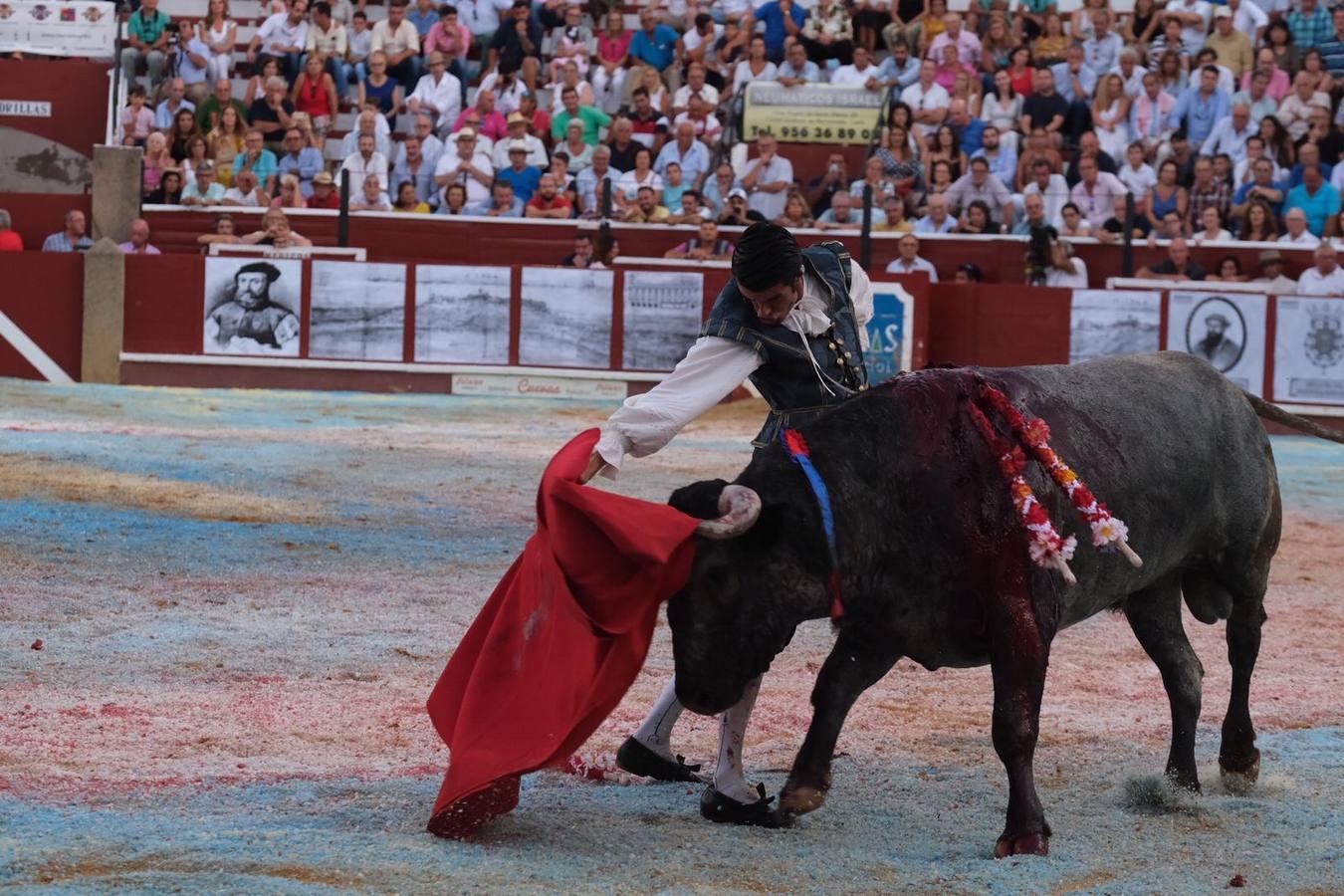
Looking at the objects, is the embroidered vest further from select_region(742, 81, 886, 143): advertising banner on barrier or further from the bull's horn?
select_region(742, 81, 886, 143): advertising banner on barrier

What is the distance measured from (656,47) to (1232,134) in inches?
Result: 210

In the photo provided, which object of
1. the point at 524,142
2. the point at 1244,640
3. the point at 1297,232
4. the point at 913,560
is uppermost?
the point at 524,142

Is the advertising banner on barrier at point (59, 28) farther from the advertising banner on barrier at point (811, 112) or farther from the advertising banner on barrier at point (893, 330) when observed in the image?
the advertising banner on barrier at point (893, 330)

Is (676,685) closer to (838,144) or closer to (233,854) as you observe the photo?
(233,854)

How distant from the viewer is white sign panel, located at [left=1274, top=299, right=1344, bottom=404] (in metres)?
14.6

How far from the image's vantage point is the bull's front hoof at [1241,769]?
15.0 feet

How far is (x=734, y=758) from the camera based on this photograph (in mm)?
4082

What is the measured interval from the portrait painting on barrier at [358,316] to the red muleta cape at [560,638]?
11695 millimetres

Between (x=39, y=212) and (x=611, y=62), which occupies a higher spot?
(x=611, y=62)

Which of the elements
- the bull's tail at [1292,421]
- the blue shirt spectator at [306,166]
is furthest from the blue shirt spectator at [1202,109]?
the bull's tail at [1292,421]

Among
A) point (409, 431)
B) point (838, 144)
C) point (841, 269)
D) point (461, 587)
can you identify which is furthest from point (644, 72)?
point (841, 269)

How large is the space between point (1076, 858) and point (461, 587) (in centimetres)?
359

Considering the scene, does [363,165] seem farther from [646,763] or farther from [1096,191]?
[646,763]

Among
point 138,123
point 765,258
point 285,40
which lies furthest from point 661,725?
point 285,40
